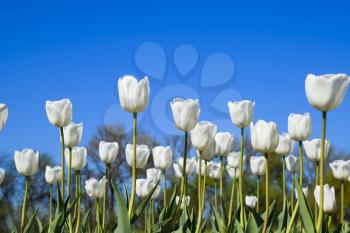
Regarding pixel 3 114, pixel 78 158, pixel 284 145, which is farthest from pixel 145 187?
pixel 3 114

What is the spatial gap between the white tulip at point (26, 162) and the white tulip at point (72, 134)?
30 cm

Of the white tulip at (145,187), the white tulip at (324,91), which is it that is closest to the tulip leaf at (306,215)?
the white tulip at (324,91)

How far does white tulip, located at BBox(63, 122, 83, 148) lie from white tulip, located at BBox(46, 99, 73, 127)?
36 centimetres

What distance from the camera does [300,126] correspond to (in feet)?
11.6

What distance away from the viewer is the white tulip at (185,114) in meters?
3.13

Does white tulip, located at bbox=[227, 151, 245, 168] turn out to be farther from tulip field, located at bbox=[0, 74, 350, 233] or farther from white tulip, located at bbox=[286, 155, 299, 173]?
white tulip, located at bbox=[286, 155, 299, 173]

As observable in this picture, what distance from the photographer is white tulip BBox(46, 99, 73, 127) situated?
350 centimetres

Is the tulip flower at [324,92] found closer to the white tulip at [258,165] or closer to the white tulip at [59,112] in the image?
the white tulip at [59,112]

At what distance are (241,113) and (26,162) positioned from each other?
162 centimetres

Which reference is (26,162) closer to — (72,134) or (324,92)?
(72,134)

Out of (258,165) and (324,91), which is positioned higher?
(324,91)

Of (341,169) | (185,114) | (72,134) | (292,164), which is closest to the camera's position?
(185,114)

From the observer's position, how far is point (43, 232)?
134 inches

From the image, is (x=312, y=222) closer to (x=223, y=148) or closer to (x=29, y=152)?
(x=223, y=148)
